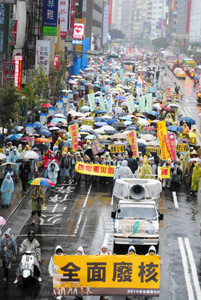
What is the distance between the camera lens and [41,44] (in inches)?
2063

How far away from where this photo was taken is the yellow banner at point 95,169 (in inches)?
1167

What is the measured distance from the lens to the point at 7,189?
25.1m

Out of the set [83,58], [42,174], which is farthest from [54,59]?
[83,58]

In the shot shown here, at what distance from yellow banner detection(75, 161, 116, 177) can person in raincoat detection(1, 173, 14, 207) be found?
4.89m

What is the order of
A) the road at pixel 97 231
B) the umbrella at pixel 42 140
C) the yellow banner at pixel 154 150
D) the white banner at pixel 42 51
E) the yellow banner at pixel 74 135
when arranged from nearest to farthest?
the road at pixel 97 231
the yellow banner at pixel 74 135
the yellow banner at pixel 154 150
the umbrella at pixel 42 140
the white banner at pixel 42 51

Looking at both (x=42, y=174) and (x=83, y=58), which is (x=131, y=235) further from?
(x=83, y=58)

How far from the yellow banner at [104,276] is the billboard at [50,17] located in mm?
43243

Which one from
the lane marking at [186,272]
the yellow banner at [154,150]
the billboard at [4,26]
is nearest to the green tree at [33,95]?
the billboard at [4,26]

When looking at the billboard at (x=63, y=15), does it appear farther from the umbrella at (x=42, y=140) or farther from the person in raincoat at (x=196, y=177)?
the person in raincoat at (x=196, y=177)

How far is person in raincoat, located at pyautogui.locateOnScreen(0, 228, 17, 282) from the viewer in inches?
672

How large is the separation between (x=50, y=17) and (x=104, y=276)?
43980 millimetres

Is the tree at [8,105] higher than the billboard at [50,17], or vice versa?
the billboard at [50,17]

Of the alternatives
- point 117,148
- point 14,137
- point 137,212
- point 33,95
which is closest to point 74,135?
point 117,148

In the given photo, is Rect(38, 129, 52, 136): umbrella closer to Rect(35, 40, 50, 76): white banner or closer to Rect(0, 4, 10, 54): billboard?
Rect(0, 4, 10, 54): billboard
